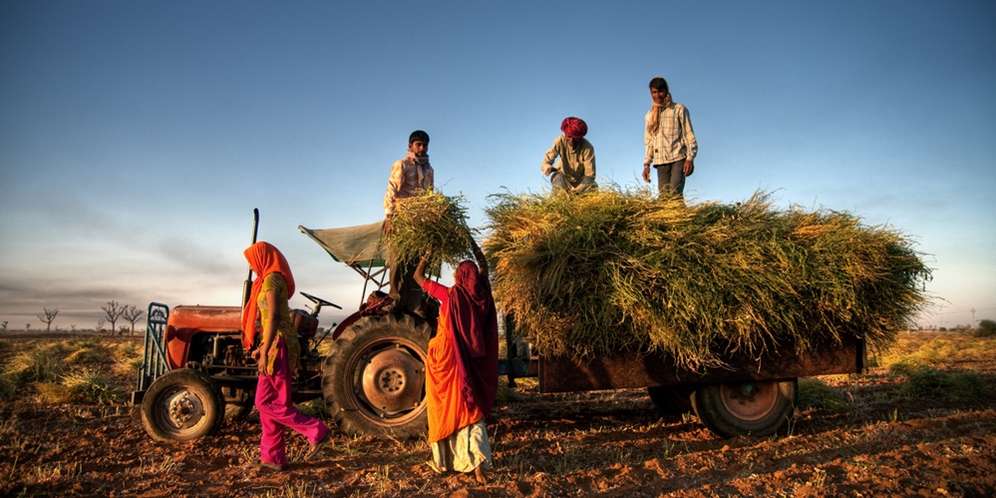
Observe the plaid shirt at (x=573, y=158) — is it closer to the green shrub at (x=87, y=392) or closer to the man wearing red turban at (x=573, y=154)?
the man wearing red turban at (x=573, y=154)

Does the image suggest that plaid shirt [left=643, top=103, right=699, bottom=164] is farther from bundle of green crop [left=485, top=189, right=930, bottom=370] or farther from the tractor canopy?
the tractor canopy

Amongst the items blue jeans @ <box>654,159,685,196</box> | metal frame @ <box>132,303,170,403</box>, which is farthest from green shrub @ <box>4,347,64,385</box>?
blue jeans @ <box>654,159,685,196</box>

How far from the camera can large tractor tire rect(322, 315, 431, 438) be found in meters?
4.91

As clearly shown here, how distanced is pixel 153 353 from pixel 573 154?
17.3 ft

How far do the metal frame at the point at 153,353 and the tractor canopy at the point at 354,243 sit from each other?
6.32ft

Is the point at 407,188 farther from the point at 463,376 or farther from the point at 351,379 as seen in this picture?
the point at 463,376

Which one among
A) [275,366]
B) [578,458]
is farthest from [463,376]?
[275,366]

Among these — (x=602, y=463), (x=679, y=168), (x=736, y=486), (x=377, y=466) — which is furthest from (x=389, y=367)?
(x=679, y=168)

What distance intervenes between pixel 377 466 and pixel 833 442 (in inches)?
156

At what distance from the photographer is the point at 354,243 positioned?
5.72m

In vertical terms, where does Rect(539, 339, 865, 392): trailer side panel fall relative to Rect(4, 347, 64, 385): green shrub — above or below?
above

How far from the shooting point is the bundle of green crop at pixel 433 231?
181 inches

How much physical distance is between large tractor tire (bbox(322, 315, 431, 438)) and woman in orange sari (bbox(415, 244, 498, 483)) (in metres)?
1.09

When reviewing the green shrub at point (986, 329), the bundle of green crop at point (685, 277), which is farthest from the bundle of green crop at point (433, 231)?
the green shrub at point (986, 329)
